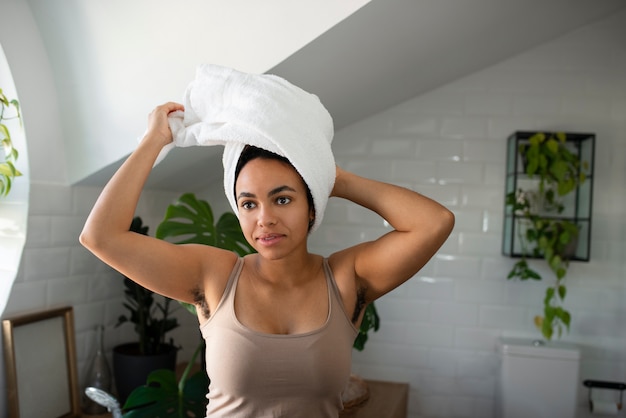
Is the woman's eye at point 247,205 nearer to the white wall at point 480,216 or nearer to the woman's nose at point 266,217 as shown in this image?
the woman's nose at point 266,217

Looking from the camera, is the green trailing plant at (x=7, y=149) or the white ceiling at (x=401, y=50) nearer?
the green trailing plant at (x=7, y=149)

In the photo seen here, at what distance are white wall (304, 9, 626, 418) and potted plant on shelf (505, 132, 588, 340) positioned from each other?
130 millimetres

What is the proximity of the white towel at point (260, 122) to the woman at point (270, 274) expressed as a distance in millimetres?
35

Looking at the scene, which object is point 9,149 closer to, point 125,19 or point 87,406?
point 125,19

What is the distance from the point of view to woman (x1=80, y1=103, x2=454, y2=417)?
123 centimetres

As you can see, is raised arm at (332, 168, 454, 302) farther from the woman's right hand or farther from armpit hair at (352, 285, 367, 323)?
the woman's right hand

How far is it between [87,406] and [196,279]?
1104 millimetres

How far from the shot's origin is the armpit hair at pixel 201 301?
1.32 meters

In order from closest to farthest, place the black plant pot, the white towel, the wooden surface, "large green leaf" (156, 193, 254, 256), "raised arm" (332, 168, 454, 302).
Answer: the white towel < "raised arm" (332, 168, 454, 302) < "large green leaf" (156, 193, 254, 256) < the black plant pot < the wooden surface

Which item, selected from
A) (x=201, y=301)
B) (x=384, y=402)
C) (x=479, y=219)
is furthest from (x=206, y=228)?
(x=479, y=219)

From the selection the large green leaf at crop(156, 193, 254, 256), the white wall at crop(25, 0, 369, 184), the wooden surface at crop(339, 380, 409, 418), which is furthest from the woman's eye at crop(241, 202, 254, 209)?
the wooden surface at crop(339, 380, 409, 418)

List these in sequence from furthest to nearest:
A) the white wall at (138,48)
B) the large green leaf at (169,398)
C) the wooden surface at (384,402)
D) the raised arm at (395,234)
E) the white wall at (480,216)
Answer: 1. the white wall at (480,216)
2. the wooden surface at (384,402)
3. the large green leaf at (169,398)
4. the white wall at (138,48)
5. the raised arm at (395,234)

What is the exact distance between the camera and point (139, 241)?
123 cm

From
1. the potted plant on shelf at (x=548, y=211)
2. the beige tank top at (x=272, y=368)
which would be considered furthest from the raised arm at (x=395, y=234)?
the potted plant on shelf at (x=548, y=211)
